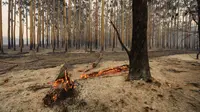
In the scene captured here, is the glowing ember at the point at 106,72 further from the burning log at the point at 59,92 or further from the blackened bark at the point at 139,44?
the burning log at the point at 59,92

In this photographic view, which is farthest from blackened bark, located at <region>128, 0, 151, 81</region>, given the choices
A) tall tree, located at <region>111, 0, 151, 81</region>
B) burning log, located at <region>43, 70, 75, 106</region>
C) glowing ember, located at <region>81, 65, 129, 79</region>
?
burning log, located at <region>43, 70, 75, 106</region>

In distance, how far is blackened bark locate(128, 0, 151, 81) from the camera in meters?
4.17

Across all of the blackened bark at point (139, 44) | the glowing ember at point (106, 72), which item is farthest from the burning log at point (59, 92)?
the blackened bark at point (139, 44)

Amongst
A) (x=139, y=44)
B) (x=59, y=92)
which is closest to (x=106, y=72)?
(x=139, y=44)

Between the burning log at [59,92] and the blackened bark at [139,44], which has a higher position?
the blackened bark at [139,44]

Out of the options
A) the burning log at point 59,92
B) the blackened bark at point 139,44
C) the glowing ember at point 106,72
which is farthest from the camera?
the glowing ember at point 106,72

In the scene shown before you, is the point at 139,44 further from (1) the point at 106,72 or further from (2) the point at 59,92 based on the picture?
(2) the point at 59,92

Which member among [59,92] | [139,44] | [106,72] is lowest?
[59,92]

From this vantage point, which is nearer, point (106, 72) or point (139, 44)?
point (139, 44)

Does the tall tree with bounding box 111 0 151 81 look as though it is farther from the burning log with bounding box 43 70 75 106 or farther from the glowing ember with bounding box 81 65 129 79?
the burning log with bounding box 43 70 75 106

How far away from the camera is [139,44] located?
4215 millimetres

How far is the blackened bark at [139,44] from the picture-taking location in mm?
4172

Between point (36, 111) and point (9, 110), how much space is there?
71cm

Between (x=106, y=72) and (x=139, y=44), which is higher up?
(x=139, y=44)
